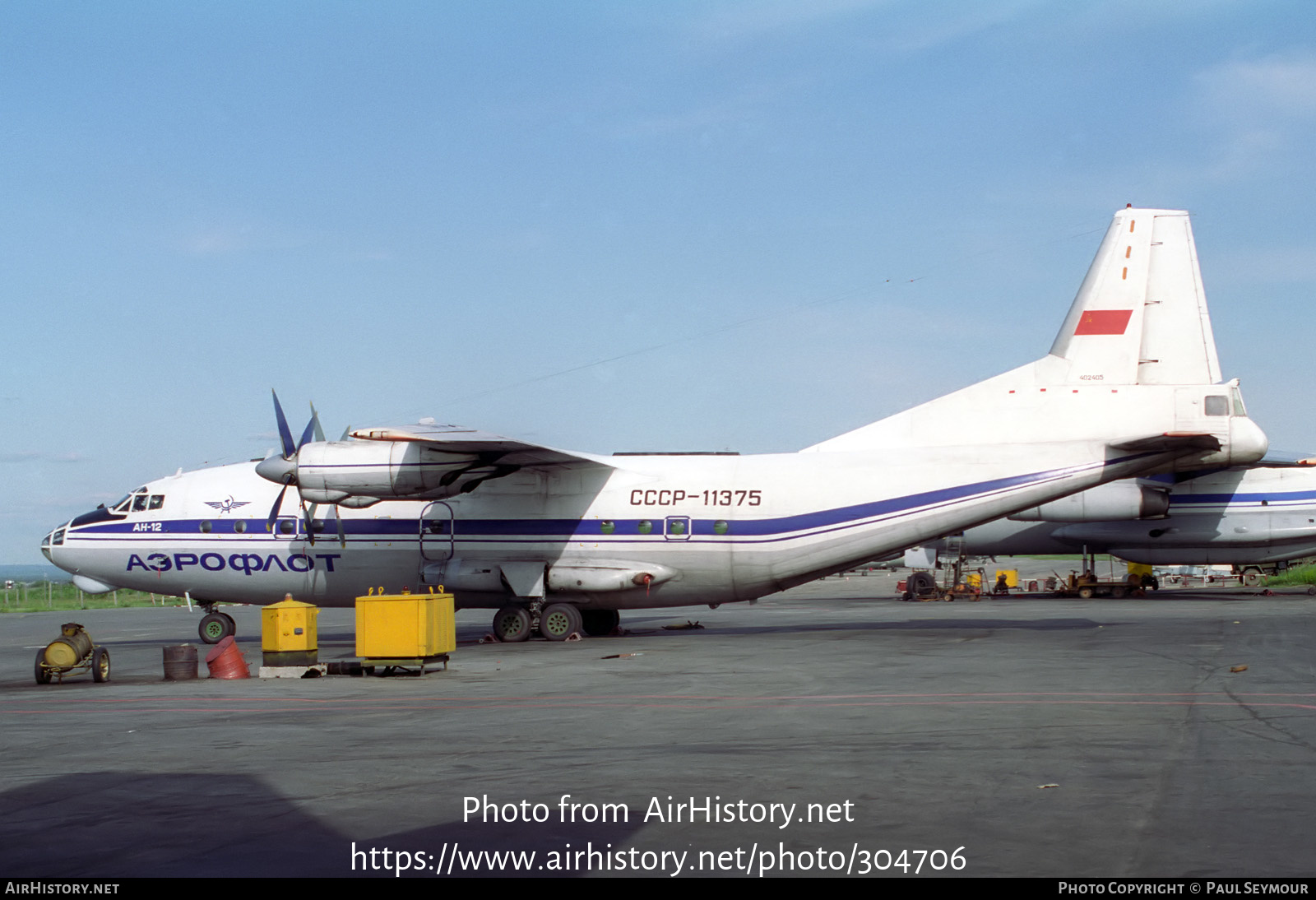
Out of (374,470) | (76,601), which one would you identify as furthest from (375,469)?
(76,601)

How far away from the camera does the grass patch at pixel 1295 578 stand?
52.0 m

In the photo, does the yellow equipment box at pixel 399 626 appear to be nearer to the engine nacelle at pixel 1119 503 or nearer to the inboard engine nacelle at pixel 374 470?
the inboard engine nacelle at pixel 374 470

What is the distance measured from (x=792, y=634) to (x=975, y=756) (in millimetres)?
15634

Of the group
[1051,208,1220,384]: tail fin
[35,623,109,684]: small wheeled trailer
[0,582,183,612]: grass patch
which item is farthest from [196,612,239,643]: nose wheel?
[0,582,183,612]: grass patch

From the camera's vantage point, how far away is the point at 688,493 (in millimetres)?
24906

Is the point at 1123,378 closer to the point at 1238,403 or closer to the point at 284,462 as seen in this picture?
the point at 1238,403

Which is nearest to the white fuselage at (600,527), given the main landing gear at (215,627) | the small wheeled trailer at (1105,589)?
the main landing gear at (215,627)

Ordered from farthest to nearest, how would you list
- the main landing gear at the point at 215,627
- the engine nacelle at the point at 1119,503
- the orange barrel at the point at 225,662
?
the engine nacelle at the point at 1119,503 → the main landing gear at the point at 215,627 → the orange barrel at the point at 225,662

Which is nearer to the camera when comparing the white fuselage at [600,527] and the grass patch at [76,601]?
the white fuselage at [600,527]

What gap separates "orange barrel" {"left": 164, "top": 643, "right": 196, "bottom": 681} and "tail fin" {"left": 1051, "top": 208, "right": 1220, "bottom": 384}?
58.7 ft

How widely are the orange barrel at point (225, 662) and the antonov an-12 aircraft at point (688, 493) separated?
15.5ft

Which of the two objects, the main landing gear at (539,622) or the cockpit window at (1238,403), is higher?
the cockpit window at (1238,403)

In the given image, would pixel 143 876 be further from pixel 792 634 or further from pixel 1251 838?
pixel 792 634
